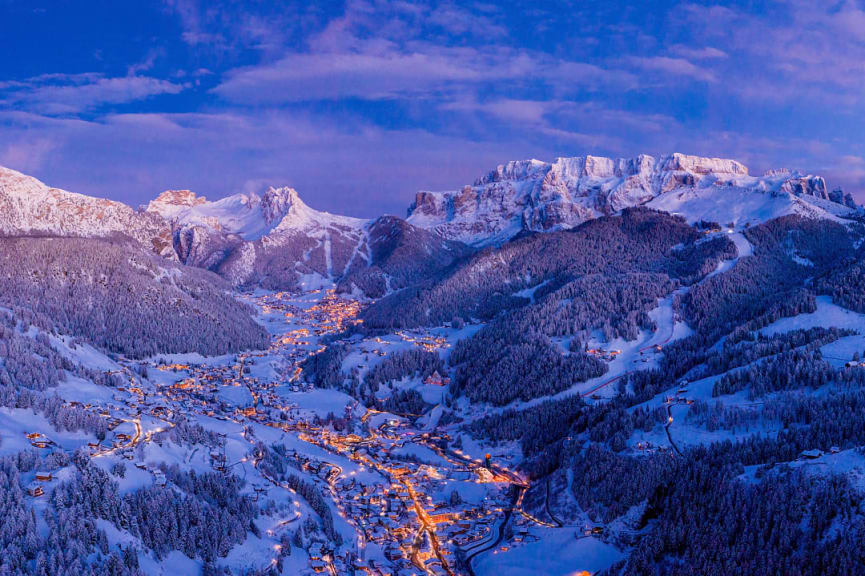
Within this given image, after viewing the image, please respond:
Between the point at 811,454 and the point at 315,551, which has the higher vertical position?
the point at 811,454

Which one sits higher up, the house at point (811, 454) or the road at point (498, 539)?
the house at point (811, 454)

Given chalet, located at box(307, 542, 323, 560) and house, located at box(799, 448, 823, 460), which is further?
house, located at box(799, 448, 823, 460)

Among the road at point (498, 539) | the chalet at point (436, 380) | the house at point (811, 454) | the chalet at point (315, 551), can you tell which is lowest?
the chalet at point (436, 380)

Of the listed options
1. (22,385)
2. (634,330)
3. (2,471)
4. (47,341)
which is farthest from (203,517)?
(634,330)

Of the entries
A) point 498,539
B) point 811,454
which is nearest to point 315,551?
point 498,539

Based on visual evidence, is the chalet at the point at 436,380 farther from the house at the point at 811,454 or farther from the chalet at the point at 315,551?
the house at the point at 811,454

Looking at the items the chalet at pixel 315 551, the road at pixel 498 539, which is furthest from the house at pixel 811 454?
the chalet at pixel 315 551

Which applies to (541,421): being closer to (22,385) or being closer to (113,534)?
(113,534)

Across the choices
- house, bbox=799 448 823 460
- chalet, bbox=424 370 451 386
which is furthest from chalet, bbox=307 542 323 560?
chalet, bbox=424 370 451 386

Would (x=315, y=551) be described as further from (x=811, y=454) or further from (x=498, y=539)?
(x=811, y=454)

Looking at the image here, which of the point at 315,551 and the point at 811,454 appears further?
the point at 811,454

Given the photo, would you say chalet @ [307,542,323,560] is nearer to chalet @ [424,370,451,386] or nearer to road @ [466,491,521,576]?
road @ [466,491,521,576]
